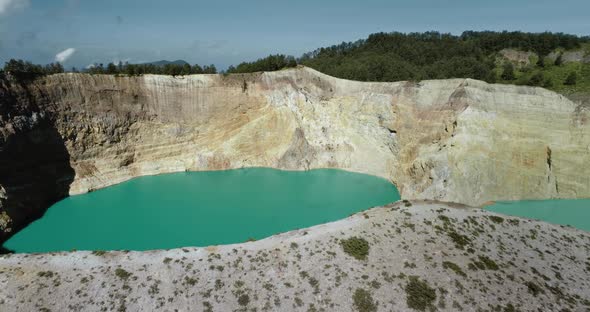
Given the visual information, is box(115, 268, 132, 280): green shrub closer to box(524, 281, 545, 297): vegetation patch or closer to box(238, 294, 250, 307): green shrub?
box(238, 294, 250, 307): green shrub

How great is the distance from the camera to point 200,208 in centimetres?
2545

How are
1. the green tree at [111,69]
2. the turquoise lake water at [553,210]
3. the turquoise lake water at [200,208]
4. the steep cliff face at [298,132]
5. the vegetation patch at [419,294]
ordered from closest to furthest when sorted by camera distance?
1. the vegetation patch at [419,294]
2. the turquoise lake water at [200,208]
3. the turquoise lake water at [553,210]
4. the steep cliff face at [298,132]
5. the green tree at [111,69]

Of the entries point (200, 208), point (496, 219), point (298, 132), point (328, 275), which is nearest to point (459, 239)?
point (496, 219)

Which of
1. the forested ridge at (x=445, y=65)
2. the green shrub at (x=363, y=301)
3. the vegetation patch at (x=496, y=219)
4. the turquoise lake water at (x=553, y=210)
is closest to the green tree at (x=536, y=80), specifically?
the forested ridge at (x=445, y=65)

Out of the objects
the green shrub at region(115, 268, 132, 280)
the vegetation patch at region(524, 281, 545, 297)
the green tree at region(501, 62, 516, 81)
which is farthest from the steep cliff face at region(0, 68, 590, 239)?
the green shrub at region(115, 268, 132, 280)

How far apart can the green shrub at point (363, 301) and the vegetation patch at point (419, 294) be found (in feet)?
4.66

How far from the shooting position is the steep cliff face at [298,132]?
26.4 metres

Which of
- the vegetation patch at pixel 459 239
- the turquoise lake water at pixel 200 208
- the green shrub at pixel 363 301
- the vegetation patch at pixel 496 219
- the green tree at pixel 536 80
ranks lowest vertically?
the turquoise lake water at pixel 200 208

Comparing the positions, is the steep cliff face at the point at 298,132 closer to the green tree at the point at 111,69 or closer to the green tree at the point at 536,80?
the green tree at the point at 111,69

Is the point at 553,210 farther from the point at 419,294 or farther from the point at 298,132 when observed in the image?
the point at 298,132

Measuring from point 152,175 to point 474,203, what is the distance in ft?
85.9

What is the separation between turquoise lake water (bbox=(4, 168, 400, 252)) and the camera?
20938mm

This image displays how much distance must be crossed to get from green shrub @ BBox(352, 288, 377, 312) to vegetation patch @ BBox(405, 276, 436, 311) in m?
1.42

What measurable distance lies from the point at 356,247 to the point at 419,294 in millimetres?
3224
